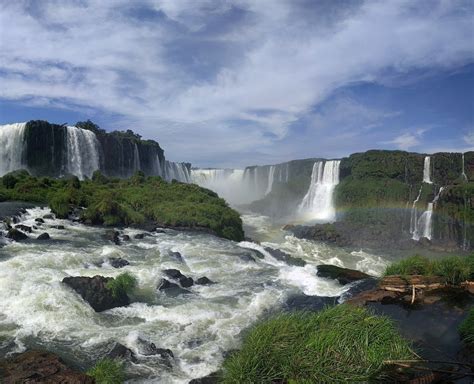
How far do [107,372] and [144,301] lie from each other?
5.11 meters

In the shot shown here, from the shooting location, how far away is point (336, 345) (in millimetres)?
6594

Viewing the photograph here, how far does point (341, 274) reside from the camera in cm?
1605

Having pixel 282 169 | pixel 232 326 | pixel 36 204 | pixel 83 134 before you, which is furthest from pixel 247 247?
pixel 282 169

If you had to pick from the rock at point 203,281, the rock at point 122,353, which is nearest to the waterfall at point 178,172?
the rock at point 203,281

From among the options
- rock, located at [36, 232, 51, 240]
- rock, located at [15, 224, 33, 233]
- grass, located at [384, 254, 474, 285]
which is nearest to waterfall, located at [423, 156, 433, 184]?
grass, located at [384, 254, 474, 285]

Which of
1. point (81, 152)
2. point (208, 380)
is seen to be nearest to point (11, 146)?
point (81, 152)

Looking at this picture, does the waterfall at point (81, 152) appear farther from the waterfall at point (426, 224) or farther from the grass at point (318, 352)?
the grass at point (318, 352)

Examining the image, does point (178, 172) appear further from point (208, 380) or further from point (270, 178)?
point (208, 380)

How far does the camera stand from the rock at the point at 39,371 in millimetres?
6844

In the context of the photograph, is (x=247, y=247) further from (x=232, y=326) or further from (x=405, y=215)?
(x=405, y=215)

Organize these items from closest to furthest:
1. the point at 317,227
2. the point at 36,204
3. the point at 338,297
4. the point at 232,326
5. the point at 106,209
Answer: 1. the point at 232,326
2. the point at 338,297
3. the point at 106,209
4. the point at 36,204
5. the point at 317,227

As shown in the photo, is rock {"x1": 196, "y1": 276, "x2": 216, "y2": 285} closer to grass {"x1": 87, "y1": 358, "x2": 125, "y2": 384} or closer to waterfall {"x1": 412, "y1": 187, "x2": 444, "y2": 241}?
grass {"x1": 87, "y1": 358, "x2": 125, "y2": 384}

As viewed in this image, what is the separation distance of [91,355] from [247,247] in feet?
49.4

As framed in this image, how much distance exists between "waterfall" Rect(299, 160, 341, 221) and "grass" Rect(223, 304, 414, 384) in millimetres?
46741
